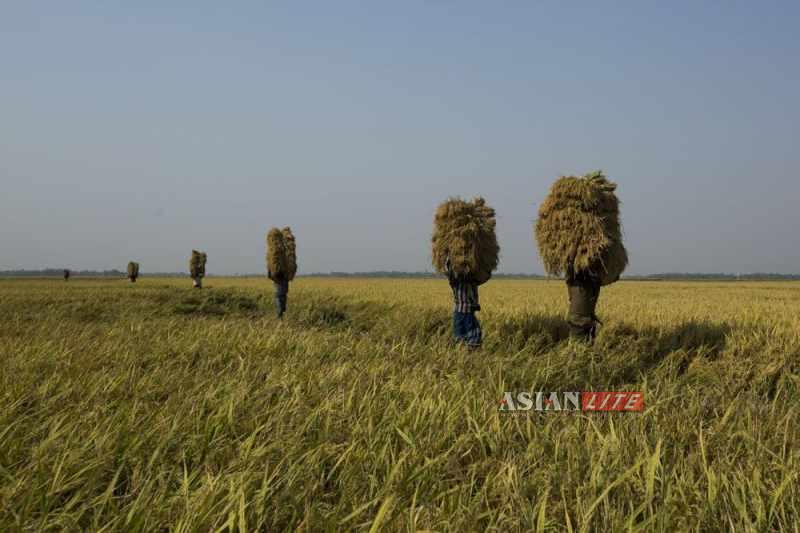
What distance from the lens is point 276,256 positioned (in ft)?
50.9

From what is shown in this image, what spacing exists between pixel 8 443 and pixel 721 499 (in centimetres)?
323

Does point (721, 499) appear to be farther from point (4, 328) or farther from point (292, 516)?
point (4, 328)

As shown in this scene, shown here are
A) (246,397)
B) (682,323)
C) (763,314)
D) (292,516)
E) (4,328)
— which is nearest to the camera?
(292,516)

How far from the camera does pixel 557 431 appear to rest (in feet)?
9.00

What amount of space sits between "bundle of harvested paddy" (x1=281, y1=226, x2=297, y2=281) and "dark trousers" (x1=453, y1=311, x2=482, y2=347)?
29.8 feet

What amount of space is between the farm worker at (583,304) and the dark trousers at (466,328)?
4.66 ft

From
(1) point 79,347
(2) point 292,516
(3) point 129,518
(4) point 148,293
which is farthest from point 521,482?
(4) point 148,293

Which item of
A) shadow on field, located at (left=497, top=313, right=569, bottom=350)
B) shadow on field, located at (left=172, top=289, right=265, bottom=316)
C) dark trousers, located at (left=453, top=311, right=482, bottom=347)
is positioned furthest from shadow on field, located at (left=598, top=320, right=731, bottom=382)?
shadow on field, located at (left=172, top=289, right=265, bottom=316)

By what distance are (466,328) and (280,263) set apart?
9173mm

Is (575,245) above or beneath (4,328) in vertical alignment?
above

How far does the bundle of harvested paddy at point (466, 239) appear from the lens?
7.88 metres

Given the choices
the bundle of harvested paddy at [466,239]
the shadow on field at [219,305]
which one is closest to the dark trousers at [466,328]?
the bundle of harvested paddy at [466,239]

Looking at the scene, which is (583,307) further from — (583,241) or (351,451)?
(351,451)

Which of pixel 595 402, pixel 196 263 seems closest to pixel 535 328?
pixel 595 402
